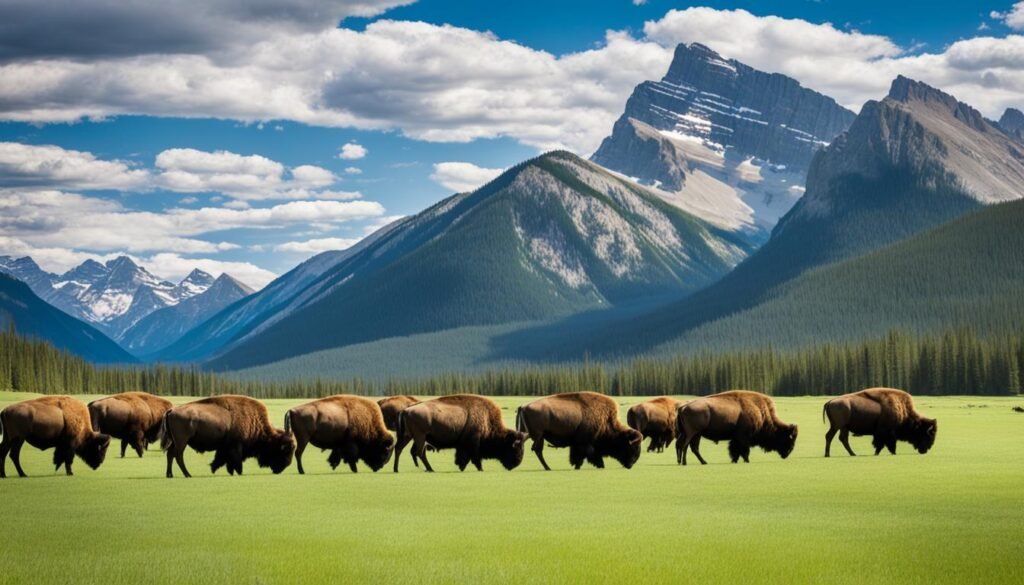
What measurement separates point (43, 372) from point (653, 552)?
158 metres

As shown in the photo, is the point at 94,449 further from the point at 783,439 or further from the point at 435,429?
the point at 783,439

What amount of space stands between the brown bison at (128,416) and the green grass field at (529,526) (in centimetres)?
890

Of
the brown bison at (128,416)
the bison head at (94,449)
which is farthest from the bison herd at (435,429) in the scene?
the brown bison at (128,416)

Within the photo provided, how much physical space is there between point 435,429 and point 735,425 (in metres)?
11.5

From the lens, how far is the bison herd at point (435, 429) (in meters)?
38.9

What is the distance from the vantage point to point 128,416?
158ft

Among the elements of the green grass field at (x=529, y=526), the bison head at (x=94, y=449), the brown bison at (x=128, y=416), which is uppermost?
the brown bison at (x=128, y=416)

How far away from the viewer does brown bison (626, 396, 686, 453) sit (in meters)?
50.0

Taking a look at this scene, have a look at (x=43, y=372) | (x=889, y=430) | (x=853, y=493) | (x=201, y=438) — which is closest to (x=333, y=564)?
(x=853, y=493)

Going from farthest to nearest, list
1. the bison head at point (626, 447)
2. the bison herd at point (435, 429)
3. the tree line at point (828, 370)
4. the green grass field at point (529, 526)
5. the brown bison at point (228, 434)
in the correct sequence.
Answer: the tree line at point (828, 370) → the bison head at point (626, 447) → the bison herd at point (435, 429) → the brown bison at point (228, 434) → the green grass field at point (529, 526)

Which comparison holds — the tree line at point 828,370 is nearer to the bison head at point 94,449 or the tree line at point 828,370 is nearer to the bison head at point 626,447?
the bison head at point 626,447

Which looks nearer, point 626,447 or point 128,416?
point 626,447

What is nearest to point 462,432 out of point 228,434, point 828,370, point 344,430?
point 344,430

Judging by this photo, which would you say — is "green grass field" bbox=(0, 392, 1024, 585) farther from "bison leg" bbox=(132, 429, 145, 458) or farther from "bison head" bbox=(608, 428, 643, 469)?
"bison leg" bbox=(132, 429, 145, 458)
